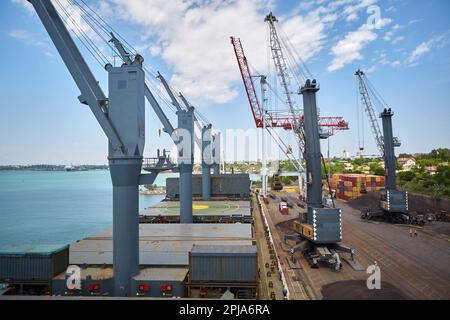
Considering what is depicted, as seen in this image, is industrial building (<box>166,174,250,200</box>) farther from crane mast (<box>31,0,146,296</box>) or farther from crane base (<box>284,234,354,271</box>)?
crane mast (<box>31,0,146,296</box>)

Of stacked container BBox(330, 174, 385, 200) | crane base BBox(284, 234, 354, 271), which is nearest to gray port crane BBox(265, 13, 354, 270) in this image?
crane base BBox(284, 234, 354, 271)

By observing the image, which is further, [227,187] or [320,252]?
[227,187]

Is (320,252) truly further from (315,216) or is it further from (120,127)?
(120,127)

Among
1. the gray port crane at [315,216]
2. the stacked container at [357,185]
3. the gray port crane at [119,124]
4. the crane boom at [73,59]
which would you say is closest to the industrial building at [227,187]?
the gray port crane at [315,216]

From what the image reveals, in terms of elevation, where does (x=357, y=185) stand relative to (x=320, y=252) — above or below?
above

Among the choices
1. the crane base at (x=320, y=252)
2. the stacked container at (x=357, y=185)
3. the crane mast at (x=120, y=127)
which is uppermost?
the crane mast at (x=120, y=127)

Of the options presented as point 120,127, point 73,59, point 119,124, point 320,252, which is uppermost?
point 73,59

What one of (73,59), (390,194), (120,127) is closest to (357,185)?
(390,194)

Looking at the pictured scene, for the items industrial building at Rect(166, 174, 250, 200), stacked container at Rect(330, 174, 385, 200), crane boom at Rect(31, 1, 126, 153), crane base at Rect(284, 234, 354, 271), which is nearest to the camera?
crane boom at Rect(31, 1, 126, 153)

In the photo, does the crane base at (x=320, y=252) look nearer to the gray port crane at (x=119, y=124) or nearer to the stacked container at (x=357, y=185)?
the gray port crane at (x=119, y=124)

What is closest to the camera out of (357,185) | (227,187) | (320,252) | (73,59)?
(73,59)

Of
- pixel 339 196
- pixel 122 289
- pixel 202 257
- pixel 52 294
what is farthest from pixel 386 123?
pixel 52 294

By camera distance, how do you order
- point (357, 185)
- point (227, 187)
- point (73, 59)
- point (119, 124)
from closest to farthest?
point (73, 59) → point (119, 124) → point (227, 187) → point (357, 185)

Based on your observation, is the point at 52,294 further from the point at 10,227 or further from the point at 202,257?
the point at 10,227
